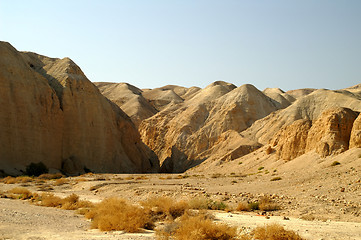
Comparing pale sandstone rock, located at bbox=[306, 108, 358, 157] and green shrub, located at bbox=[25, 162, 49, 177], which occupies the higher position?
pale sandstone rock, located at bbox=[306, 108, 358, 157]

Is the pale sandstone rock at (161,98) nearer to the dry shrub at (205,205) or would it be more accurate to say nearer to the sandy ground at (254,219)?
the sandy ground at (254,219)

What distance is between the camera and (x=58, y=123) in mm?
50031

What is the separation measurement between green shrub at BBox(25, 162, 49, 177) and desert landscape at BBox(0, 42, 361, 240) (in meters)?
0.21

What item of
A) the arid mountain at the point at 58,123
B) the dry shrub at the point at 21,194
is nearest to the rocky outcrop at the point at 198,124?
the arid mountain at the point at 58,123

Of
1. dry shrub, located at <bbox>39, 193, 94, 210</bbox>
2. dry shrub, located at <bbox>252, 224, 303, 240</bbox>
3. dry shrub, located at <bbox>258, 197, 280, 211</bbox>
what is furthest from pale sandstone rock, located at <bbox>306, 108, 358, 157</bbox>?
dry shrub, located at <bbox>252, 224, 303, 240</bbox>

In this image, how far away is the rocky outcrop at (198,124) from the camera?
65562mm

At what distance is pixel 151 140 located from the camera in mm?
76688

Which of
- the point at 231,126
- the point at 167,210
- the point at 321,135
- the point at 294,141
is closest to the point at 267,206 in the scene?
the point at 167,210

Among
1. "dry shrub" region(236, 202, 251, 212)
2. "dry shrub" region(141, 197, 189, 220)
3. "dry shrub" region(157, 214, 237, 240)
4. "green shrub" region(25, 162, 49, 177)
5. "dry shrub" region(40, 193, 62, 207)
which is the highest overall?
"dry shrub" region(157, 214, 237, 240)

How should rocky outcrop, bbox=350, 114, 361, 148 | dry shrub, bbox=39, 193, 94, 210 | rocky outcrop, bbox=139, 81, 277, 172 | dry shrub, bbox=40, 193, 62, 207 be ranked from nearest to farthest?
dry shrub, bbox=39, 193, 94, 210 → dry shrub, bbox=40, 193, 62, 207 → rocky outcrop, bbox=350, 114, 361, 148 → rocky outcrop, bbox=139, 81, 277, 172

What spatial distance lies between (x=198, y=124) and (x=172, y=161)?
906cm

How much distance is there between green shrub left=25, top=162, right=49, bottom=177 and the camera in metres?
42.7

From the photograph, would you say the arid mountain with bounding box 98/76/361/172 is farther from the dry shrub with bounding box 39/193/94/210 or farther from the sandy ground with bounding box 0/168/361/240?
the dry shrub with bounding box 39/193/94/210

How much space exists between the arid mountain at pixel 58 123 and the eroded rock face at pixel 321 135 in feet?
82.7
